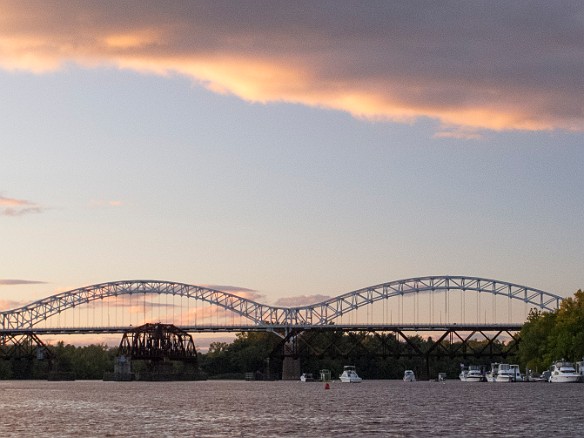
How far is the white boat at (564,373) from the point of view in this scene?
623 feet

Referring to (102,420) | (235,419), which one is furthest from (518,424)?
(102,420)

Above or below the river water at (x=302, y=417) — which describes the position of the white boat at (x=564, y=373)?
above

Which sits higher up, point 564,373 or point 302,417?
point 564,373

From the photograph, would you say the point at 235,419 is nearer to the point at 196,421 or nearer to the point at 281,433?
the point at 196,421

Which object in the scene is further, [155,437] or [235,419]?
[235,419]

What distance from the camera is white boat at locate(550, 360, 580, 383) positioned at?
190000 millimetres

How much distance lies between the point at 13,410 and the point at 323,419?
32212 mm

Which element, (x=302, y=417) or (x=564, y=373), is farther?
(x=564, y=373)

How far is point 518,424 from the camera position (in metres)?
88.2

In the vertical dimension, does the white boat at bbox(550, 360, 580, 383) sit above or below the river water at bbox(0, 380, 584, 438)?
above

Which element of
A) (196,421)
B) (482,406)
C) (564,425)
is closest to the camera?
(564,425)

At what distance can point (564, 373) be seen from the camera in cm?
19062

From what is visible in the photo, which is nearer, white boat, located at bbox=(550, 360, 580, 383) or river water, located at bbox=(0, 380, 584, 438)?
river water, located at bbox=(0, 380, 584, 438)

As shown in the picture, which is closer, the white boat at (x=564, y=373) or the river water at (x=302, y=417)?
the river water at (x=302, y=417)
